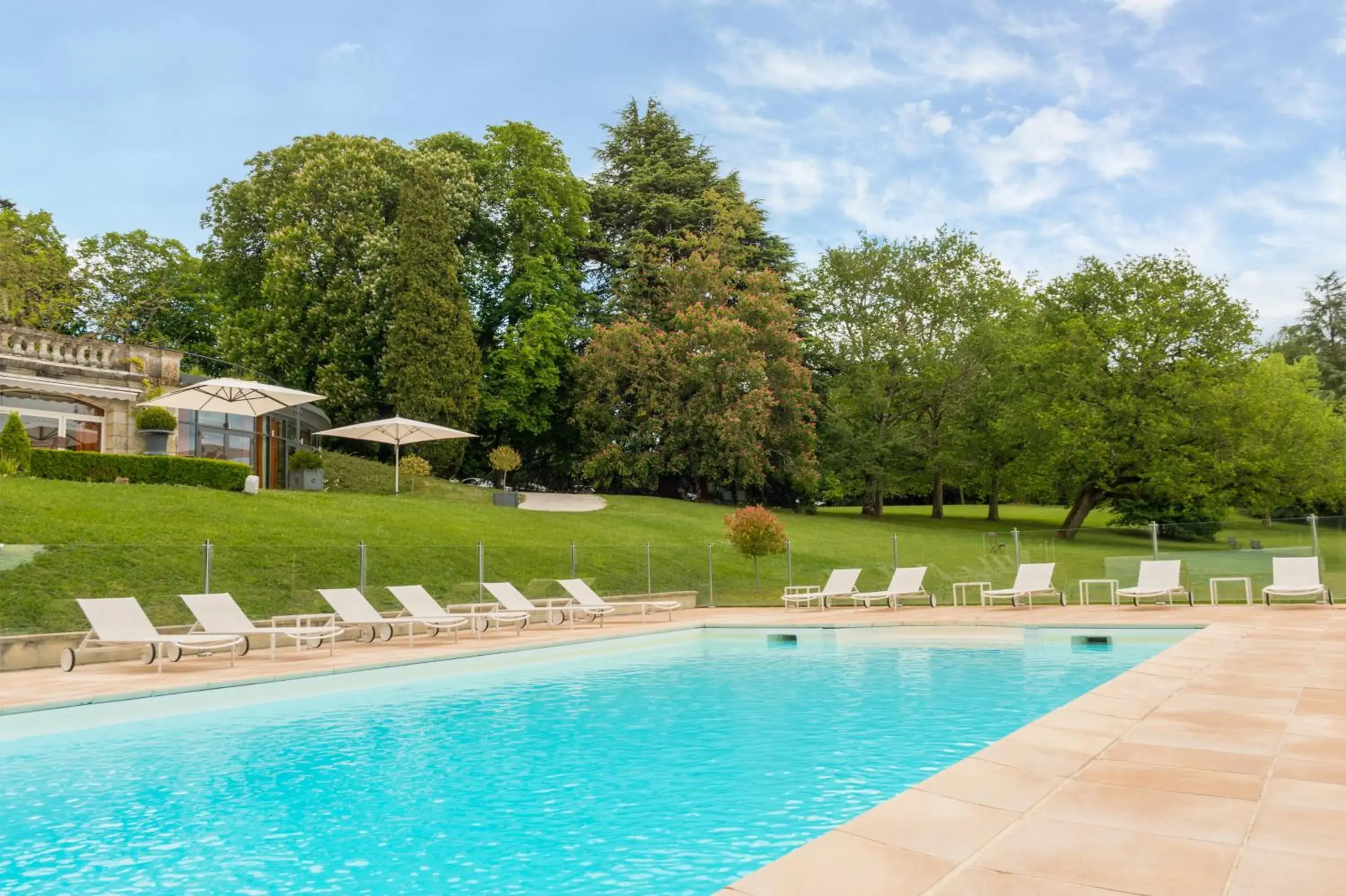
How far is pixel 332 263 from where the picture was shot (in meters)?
31.9

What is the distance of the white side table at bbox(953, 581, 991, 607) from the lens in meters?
17.8

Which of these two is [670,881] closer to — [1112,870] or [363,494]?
[1112,870]

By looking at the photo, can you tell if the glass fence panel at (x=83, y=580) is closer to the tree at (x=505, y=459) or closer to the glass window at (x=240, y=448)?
the glass window at (x=240, y=448)

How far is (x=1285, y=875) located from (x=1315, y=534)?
48.2ft

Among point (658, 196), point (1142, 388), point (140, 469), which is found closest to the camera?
point (140, 469)

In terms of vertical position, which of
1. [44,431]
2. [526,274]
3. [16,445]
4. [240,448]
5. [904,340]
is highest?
[526,274]

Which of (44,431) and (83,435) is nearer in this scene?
(44,431)

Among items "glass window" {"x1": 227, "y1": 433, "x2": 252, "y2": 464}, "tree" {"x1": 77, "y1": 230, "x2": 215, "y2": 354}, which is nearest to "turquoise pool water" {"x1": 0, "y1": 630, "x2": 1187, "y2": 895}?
"glass window" {"x1": 227, "y1": 433, "x2": 252, "y2": 464}

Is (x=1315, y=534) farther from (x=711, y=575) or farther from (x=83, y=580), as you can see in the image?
(x=83, y=580)

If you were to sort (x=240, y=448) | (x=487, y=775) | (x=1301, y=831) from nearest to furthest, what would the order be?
(x=1301, y=831) → (x=487, y=775) → (x=240, y=448)

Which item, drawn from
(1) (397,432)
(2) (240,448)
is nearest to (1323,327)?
(1) (397,432)

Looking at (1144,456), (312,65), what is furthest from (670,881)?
(1144,456)

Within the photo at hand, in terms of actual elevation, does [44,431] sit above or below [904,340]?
below

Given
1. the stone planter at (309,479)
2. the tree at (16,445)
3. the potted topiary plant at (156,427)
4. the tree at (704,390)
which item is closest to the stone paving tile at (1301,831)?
the tree at (16,445)
